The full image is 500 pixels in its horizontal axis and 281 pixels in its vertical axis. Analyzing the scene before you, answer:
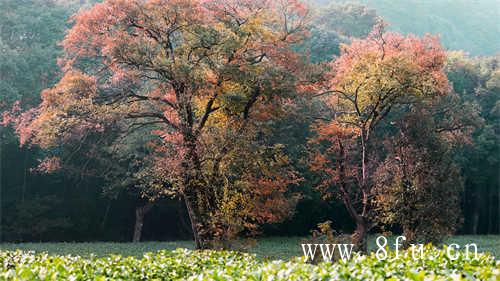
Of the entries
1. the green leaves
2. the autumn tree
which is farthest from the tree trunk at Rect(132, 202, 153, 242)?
the green leaves

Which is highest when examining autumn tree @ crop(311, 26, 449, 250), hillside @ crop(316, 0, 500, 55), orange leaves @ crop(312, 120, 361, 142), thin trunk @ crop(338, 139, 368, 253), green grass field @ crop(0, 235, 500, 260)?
hillside @ crop(316, 0, 500, 55)

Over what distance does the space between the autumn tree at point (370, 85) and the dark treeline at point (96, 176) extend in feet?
7.31

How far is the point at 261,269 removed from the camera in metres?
4.84

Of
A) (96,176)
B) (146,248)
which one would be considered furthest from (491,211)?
(96,176)

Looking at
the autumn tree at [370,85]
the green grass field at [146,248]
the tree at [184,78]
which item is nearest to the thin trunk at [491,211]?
the green grass field at [146,248]

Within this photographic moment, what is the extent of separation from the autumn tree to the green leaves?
875 centimetres

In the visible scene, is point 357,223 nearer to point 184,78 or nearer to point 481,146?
point 184,78

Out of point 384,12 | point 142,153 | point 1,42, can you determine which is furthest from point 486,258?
point 384,12

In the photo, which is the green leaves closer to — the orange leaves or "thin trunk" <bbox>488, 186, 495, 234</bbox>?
the orange leaves

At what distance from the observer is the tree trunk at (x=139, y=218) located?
883 inches

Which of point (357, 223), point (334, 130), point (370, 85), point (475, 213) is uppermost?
point (370, 85)

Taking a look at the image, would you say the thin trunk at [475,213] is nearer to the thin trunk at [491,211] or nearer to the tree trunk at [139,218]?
the thin trunk at [491,211]

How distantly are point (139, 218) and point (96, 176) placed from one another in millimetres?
2471

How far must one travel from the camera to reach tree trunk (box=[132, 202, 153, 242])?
73.6ft
